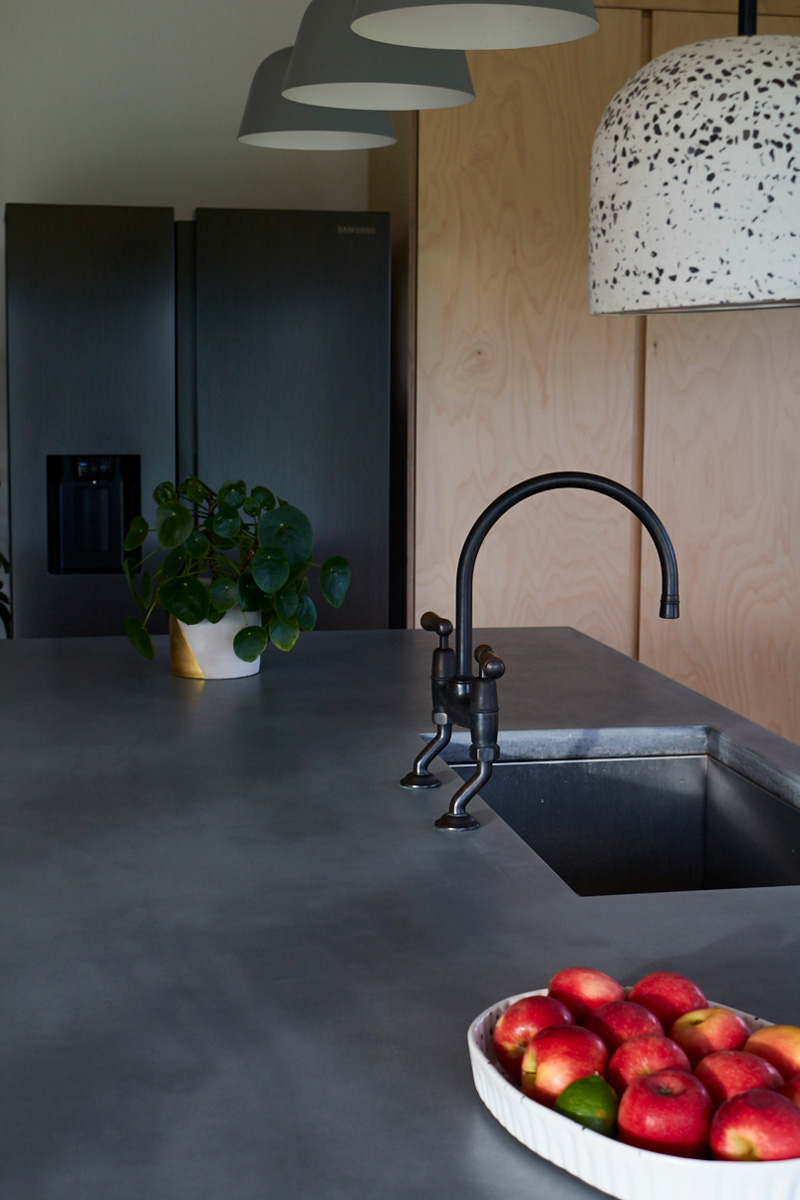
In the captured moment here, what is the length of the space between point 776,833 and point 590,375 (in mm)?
1939

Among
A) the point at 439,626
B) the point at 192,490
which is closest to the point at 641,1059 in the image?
the point at 439,626

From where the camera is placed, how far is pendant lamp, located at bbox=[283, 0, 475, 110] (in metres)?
1.63

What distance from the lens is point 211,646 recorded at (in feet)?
5.88

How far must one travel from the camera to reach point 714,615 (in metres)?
3.26

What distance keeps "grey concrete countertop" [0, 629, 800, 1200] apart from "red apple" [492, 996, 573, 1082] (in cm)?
4

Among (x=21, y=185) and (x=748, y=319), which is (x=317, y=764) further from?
(x=21, y=185)

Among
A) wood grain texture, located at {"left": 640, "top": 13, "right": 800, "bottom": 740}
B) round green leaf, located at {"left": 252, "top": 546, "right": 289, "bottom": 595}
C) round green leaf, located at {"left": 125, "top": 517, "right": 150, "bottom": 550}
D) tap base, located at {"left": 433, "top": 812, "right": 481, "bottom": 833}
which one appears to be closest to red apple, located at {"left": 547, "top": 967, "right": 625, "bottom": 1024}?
tap base, located at {"left": 433, "top": 812, "right": 481, "bottom": 833}

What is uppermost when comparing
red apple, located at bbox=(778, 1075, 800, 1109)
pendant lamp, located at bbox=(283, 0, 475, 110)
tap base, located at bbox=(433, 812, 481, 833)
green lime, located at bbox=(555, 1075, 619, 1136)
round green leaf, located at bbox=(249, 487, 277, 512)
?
pendant lamp, located at bbox=(283, 0, 475, 110)

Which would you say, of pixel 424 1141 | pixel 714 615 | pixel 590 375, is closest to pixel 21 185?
pixel 590 375

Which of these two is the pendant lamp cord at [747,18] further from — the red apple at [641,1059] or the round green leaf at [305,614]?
the red apple at [641,1059]

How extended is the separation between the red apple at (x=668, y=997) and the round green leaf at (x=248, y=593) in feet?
3.59

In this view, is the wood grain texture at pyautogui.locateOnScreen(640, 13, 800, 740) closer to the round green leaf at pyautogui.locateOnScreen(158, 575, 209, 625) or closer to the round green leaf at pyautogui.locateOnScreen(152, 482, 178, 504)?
the round green leaf at pyautogui.locateOnScreen(152, 482, 178, 504)

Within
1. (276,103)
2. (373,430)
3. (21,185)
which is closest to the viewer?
(276,103)

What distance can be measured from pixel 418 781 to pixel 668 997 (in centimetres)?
62
